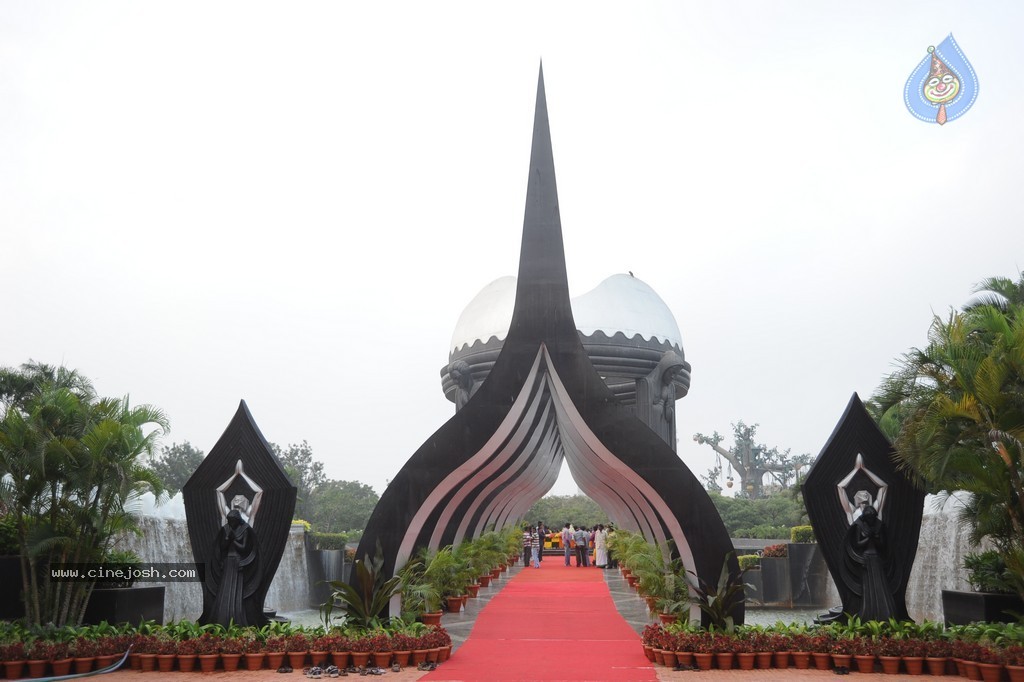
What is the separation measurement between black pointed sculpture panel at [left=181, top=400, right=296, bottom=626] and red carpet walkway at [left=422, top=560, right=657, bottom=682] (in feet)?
8.90

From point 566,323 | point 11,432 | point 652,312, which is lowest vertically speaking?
point 11,432

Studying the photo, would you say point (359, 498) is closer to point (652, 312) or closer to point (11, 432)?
point (652, 312)

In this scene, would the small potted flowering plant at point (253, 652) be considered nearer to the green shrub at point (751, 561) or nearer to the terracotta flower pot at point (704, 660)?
the terracotta flower pot at point (704, 660)

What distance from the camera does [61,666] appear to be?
31.0 ft

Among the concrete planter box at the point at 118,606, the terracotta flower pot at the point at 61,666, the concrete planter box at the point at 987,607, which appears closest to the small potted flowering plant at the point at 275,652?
the terracotta flower pot at the point at 61,666

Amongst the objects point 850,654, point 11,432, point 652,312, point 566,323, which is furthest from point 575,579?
point 11,432

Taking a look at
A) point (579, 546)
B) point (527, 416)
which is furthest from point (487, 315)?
point (527, 416)

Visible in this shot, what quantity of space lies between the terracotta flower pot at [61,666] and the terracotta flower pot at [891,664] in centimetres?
897

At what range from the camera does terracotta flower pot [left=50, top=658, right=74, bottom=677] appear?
371 inches

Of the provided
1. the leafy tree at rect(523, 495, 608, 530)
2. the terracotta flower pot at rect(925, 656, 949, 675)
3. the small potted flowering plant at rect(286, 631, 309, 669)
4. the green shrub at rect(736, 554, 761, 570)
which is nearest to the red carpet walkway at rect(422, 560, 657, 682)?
the small potted flowering plant at rect(286, 631, 309, 669)

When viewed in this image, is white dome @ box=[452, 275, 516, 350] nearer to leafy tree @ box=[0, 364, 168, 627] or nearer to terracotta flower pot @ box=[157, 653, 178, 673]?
leafy tree @ box=[0, 364, 168, 627]

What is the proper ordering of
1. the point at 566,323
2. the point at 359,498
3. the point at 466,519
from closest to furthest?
the point at 566,323 < the point at 466,519 < the point at 359,498

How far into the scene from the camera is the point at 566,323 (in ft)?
40.0

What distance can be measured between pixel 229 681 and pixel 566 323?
247 inches
